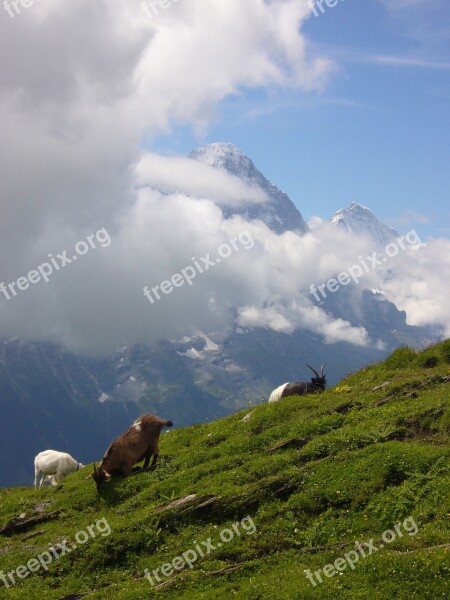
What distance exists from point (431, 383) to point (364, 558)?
13974 millimetres

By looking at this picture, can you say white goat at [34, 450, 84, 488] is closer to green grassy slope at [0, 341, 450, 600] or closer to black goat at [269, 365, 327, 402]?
green grassy slope at [0, 341, 450, 600]

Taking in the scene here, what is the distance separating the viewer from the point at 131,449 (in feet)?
82.5

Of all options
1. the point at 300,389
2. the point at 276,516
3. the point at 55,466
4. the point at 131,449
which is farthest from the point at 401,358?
the point at 55,466

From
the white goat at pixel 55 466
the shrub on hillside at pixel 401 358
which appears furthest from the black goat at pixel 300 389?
the white goat at pixel 55 466

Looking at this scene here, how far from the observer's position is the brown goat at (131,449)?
2464cm

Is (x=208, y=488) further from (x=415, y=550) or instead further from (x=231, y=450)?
(x=415, y=550)

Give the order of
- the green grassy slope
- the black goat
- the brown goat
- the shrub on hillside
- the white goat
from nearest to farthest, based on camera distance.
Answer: the green grassy slope
the brown goat
the shrub on hillside
the black goat
the white goat

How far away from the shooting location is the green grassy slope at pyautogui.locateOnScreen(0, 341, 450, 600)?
14.6 meters

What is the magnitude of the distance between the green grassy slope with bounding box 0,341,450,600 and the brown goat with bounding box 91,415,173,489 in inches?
30.2

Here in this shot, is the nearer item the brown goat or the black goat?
the brown goat

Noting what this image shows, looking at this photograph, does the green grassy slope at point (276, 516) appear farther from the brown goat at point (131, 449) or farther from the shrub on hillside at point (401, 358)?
the shrub on hillside at point (401, 358)

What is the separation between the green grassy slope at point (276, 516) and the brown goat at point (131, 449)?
77 centimetres

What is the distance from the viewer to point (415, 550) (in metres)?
14.4

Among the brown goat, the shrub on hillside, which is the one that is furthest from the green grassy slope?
the shrub on hillside
